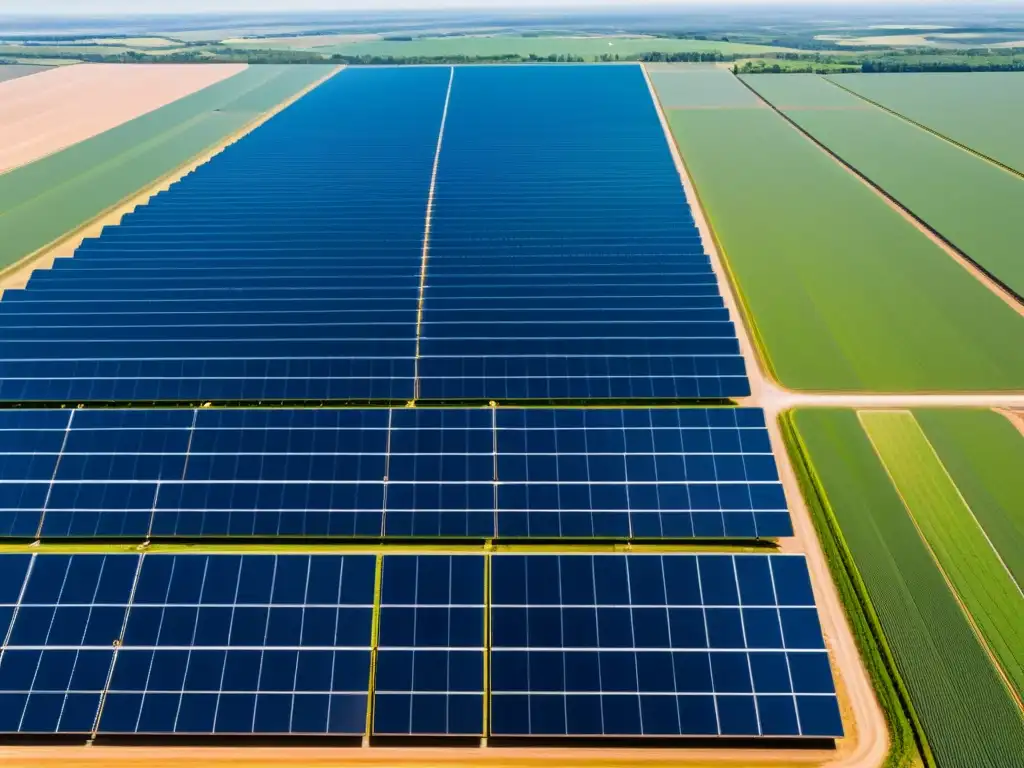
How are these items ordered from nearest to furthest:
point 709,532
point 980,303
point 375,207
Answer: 1. point 709,532
2. point 980,303
3. point 375,207

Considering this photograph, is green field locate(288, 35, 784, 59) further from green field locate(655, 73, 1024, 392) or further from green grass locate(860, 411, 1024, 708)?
green grass locate(860, 411, 1024, 708)

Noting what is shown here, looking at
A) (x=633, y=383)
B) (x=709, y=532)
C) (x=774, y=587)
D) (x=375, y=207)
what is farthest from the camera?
(x=375, y=207)

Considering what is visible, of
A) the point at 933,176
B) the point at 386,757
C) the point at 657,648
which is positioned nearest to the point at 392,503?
the point at 386,757

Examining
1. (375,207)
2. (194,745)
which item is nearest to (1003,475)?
(194,745)

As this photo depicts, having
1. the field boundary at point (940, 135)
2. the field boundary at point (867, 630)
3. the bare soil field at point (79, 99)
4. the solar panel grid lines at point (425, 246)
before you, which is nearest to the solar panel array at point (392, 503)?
the solar panel grid lines at point (425, 246)

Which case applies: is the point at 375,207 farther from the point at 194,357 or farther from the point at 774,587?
the point at 774,587

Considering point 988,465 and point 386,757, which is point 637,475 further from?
point 988,465

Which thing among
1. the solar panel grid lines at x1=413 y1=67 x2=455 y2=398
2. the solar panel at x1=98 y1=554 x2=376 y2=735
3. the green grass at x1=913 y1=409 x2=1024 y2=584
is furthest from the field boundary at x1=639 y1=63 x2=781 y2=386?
the solar panel at x1=98 y1=554 x2=376 y2=735
